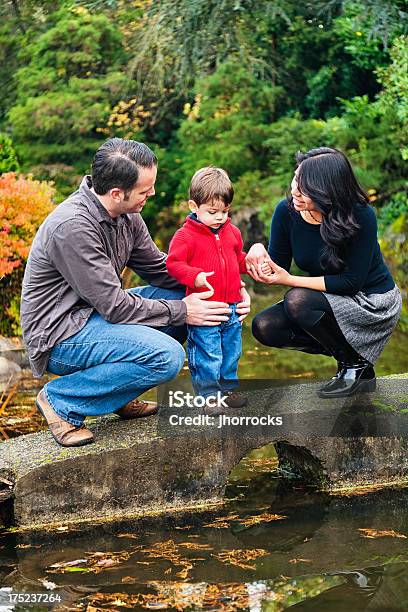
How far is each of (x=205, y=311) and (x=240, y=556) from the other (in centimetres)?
109

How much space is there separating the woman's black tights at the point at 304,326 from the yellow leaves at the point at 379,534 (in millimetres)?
957

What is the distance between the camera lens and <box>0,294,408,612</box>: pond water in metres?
3.17

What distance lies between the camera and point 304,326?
4352 mm

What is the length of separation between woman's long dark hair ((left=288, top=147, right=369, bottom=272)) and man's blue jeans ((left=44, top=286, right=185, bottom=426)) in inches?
35.1

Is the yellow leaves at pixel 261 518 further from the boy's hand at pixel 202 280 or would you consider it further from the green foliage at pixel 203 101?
the green foliage at pixel 203 101

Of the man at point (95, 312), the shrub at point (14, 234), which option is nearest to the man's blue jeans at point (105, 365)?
the man at point (95, 312)

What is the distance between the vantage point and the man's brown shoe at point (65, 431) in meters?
3.98

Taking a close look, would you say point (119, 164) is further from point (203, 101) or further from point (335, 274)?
point (203, 101)

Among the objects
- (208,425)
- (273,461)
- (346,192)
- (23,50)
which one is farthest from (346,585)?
(23,50)

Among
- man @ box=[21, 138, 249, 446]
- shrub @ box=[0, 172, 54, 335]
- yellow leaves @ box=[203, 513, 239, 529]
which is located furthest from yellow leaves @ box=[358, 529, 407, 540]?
shrub @ box=[0, 172, 54, 335]

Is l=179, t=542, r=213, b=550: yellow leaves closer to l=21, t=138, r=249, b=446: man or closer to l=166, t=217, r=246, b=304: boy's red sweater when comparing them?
l=21, t=138, r=249, b=446: man

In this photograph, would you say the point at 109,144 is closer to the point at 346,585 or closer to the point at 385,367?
the point at 346,585

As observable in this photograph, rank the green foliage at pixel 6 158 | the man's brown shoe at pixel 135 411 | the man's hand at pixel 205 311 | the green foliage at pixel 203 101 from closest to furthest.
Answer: the man's hand at pixel 205 311
the man's brown shoe at pixel 135 411
the green foliage at pixel 6 158
the green foliage at pixel 203 101

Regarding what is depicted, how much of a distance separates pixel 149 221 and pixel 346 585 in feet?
39.2
